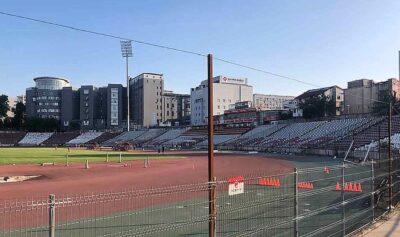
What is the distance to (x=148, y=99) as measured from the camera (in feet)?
551

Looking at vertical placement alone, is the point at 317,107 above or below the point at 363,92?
below

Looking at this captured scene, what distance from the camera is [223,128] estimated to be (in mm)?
118750

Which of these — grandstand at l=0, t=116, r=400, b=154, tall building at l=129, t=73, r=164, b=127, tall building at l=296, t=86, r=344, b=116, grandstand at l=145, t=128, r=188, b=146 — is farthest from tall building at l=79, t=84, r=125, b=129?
tall building at l=296, t=86, r=344, b=116

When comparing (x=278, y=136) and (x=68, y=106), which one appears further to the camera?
(x=68, y=106)

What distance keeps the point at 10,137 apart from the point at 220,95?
7515 cm

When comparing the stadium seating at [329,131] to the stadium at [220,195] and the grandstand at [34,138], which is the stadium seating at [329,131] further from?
the grandstand at [34,138]

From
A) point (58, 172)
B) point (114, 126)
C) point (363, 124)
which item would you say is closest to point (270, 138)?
point (363, 124)

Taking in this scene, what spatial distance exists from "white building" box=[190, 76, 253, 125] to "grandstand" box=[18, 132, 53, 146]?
2059 inches

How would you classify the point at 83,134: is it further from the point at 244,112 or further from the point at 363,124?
the point at 363,124

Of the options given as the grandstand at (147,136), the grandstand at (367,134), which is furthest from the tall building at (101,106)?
the grandstand at (367,134)

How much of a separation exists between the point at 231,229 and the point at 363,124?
212 ft

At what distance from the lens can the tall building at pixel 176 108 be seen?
577 ft

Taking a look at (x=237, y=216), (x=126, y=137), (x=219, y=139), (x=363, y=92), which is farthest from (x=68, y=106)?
(x=237, y=216)

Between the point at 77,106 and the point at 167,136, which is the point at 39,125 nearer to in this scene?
the point at 77,106
